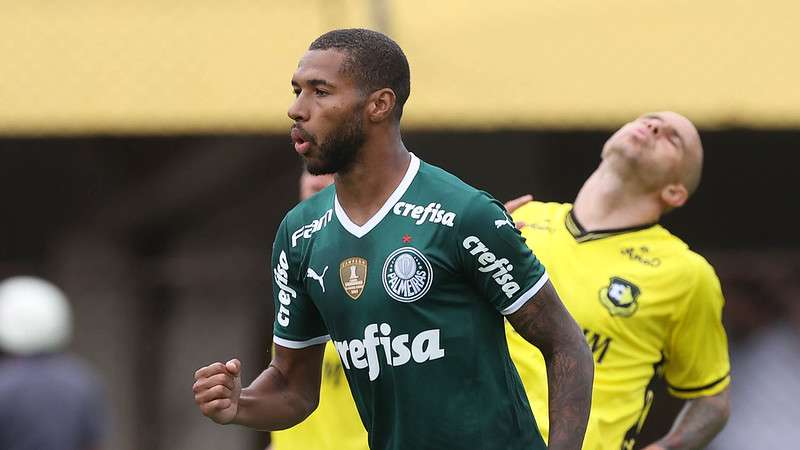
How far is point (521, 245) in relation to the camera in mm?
3691

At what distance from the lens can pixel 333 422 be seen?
5.53 meters

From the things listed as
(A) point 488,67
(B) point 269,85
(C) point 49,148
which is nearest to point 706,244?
(A) point 488,67

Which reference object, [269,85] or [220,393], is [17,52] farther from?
[220,393]

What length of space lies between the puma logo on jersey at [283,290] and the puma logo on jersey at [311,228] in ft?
0.21

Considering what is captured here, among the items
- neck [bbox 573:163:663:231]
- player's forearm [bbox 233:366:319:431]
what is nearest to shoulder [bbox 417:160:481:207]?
player's forearm [bbox 233:366:319:431]

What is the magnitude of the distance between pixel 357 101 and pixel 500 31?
7.98 metres

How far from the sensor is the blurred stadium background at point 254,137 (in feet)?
33.8

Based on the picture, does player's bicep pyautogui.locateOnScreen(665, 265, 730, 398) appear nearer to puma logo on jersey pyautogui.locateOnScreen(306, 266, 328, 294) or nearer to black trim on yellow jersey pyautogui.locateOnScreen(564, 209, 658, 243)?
black trim on yellow jersey pyautogui.locateOnScreen(564, 209, 658, 243)

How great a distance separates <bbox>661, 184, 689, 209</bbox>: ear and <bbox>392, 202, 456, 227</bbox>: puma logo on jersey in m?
1.99

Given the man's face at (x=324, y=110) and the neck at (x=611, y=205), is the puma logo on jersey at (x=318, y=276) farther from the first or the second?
the neck at (x=611, y=205)

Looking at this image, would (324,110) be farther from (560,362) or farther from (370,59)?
(560,362)

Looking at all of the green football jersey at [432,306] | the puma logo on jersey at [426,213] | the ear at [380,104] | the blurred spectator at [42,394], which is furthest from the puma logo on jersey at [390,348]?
the blurred spectator at [42,394]

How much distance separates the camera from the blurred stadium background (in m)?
10.3

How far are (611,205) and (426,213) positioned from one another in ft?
6.01
